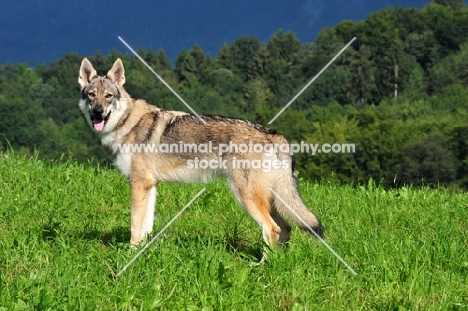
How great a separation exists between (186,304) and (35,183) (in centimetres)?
457

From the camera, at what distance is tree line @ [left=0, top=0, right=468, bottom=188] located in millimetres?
77438

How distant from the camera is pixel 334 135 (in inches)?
3506

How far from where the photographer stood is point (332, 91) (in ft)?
393

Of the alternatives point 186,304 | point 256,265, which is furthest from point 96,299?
point 256,265

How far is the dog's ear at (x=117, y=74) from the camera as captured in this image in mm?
7320

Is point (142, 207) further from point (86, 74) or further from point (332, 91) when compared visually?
point (332, 91)

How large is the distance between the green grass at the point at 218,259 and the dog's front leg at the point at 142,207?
0.82 ft

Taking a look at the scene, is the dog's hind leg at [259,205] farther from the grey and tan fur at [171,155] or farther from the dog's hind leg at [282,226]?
the dog's hind leg at [282,226]

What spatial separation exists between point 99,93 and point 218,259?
101 inches

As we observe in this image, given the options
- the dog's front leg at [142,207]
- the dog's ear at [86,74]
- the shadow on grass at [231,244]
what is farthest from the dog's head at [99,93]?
the shadow on grass at [231,244]

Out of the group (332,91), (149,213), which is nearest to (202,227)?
(149,213)

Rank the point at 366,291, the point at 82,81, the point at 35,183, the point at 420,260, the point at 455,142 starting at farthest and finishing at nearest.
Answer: the point at 455,142 → the point at 35,183 → the point at 82,81 → the point at 420,260 → the point at 366,291

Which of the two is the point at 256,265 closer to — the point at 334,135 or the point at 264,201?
the point at 264,201

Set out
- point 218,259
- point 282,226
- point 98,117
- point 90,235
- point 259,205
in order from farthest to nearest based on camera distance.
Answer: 1. point 98,117
2. point 90,235
3. point 282,226
4. point 259,205
5. point 218,259
